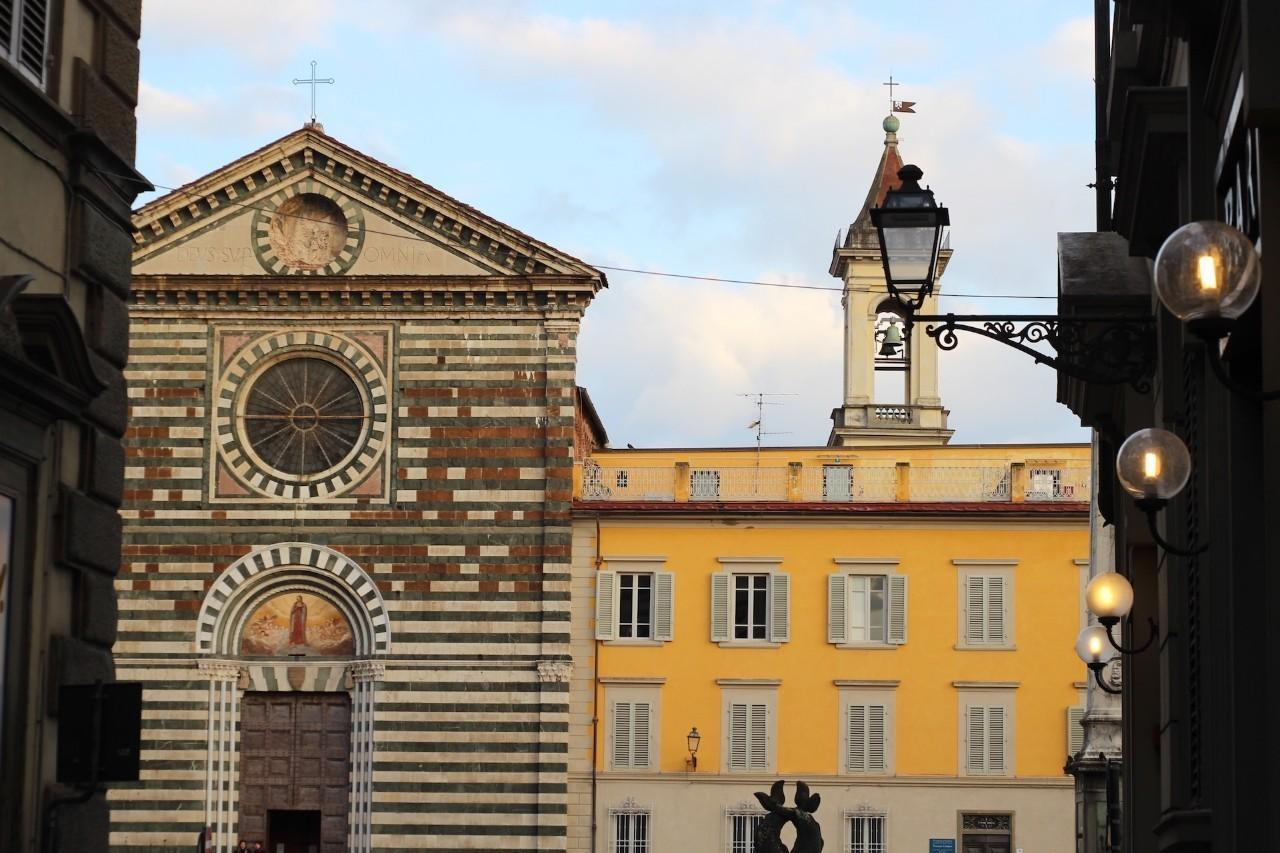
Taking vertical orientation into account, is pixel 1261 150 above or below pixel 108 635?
above

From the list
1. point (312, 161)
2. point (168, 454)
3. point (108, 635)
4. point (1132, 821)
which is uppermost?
point (312, 161)

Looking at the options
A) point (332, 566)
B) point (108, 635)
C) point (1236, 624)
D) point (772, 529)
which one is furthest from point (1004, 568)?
point (1236, 624)

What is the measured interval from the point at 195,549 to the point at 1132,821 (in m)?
26.5

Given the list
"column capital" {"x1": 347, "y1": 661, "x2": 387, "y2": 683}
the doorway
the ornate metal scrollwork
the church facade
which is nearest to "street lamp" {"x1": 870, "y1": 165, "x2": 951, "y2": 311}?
A: the ornate metal scrollwork

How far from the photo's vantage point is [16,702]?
1137 centimetres

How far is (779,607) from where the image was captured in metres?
39.4

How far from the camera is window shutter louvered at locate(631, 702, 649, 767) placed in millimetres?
38844

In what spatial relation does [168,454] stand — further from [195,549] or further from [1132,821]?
[1132,821]

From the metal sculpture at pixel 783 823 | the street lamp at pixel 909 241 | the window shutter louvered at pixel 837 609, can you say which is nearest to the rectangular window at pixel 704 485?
the window shutter louvered at pixel 837 609

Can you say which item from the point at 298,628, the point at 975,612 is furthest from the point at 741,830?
the point at 298,628

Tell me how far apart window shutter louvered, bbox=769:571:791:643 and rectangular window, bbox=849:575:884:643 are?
1.07 metres

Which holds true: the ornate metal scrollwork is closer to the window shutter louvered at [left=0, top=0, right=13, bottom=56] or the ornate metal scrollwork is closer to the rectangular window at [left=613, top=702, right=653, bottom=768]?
the window shutter louvered at [left=0, top=0, right=13, bottom=56]

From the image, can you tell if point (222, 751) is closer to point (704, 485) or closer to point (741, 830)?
point (741, 830)

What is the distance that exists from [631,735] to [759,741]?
2.17m
